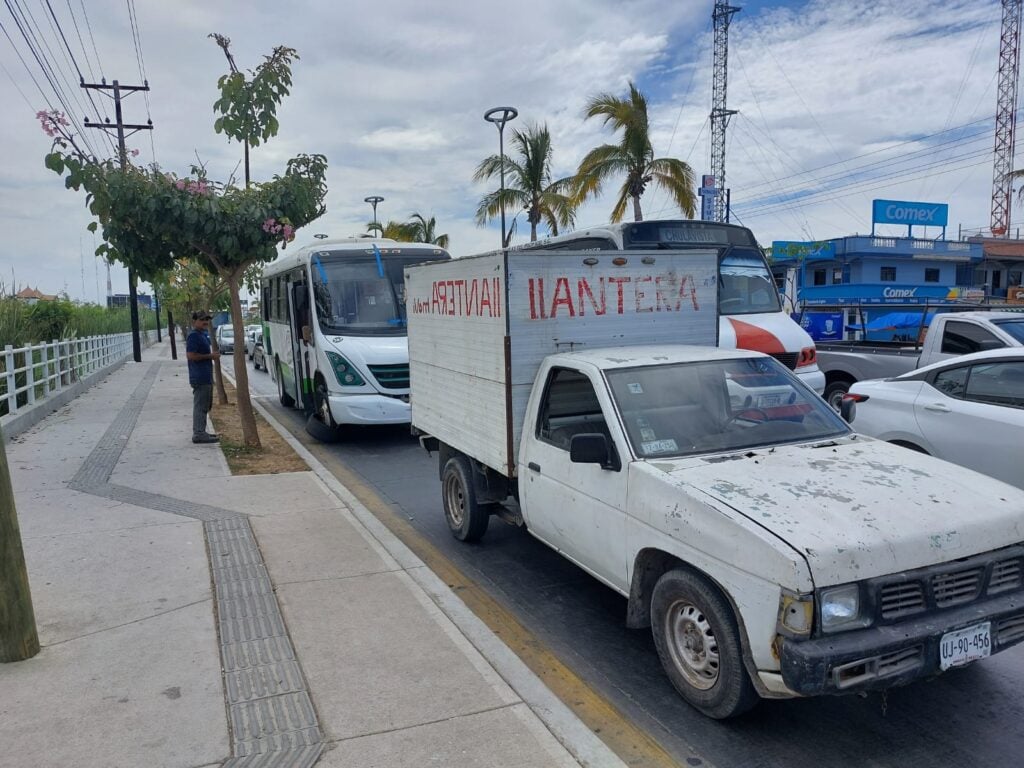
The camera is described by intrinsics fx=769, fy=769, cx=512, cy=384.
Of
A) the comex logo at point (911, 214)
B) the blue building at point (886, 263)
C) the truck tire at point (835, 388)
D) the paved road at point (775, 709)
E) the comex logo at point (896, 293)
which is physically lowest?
the paved road at point (775, 709)

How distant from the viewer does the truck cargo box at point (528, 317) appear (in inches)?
210

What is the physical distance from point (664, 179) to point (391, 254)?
1290cm

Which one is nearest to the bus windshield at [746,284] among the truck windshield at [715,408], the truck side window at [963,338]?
the truck side window at [963,338]

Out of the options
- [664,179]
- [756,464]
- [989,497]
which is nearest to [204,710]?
[756,464]

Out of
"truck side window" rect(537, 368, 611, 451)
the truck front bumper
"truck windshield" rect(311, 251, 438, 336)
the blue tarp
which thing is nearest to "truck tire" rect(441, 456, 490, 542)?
"truck side window" rect(537, 368, 611, 451)

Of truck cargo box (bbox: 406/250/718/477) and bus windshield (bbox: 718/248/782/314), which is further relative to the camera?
bus windshield (bbox: 718/248/782/314)

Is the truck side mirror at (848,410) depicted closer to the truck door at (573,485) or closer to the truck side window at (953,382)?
the truck door at (573,485)

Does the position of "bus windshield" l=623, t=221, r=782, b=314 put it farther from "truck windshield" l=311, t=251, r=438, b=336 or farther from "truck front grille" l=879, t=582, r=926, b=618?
"truck front grille" l=879, t=582, r=926, b=618

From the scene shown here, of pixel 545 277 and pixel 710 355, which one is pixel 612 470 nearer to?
pixel 710 355

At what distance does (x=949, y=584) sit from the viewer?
3336 millimetres

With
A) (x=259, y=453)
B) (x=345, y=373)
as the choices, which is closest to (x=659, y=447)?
(x=345, y=373)

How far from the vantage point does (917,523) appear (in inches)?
131

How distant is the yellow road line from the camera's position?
3477 millimetres

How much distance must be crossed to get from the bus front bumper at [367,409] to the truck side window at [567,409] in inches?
221
